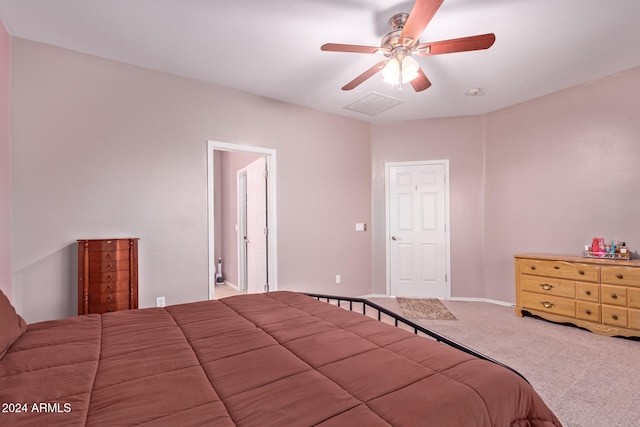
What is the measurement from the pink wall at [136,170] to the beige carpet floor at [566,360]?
212 cm

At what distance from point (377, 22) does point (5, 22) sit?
2.98m

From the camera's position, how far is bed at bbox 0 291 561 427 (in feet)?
2.75

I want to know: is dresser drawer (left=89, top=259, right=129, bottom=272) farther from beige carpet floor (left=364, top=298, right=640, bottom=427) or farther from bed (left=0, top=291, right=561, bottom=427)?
beige carpet floor (left=364, top=298, right=640, bottom=427)

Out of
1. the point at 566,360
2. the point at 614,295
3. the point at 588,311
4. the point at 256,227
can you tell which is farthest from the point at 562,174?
the point at 256,227

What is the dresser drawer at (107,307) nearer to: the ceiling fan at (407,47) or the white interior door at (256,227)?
the white interior door at (256,227)

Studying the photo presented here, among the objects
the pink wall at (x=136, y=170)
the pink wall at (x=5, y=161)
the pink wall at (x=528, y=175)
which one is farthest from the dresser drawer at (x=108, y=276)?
the pink wall at (x=528, y=175)

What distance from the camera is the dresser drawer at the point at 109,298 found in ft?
8.60

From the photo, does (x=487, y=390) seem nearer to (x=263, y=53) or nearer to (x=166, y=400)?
(x=166, y=400)

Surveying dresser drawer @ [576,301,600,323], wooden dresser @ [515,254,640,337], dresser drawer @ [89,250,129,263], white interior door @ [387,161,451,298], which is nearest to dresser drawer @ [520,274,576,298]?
wooden dresser @ [515,254,640,337]

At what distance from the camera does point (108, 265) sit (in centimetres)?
269

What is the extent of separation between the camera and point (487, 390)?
39.2 inches

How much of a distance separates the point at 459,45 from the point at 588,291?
2.96m

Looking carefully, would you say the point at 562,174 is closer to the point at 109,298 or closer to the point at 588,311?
the point at 588,311

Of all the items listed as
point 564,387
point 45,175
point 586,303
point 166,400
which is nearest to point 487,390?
point 166,400
